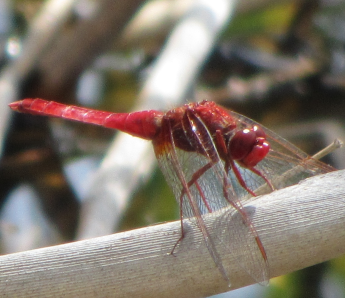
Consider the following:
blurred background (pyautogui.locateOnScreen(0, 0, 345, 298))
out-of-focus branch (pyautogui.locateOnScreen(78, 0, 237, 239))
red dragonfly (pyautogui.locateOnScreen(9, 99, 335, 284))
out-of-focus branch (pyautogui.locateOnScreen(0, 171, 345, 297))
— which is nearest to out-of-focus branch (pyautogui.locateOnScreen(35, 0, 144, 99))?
blurred background (pyautogui.locateOnScreen(0, 0, 345, 298))

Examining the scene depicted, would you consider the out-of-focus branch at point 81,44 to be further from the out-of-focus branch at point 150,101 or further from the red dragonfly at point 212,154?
the red dragonfly at point 212,154

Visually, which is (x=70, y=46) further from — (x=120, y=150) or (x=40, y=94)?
(x=120, y=150)

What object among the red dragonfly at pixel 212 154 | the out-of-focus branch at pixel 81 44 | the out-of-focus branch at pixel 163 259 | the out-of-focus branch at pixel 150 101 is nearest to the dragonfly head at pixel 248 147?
the red dragonfly at pixel 212 154

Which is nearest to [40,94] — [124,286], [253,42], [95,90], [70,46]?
[70,46]

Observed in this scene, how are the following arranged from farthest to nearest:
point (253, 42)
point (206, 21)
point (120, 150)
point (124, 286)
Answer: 1. point (253, 42)
2. point (206, 21)
3. point (120, 150)
4. point (124, 286)

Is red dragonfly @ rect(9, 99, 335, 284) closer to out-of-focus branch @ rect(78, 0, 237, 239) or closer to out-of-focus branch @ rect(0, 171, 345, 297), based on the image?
out-of-focus branch @ rect(78, 0, 237, 239)

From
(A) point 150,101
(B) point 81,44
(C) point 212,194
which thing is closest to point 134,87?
(B) point 81,44
